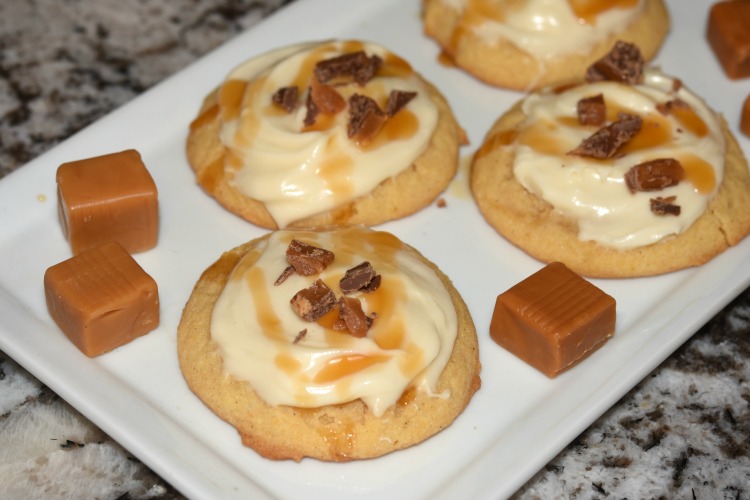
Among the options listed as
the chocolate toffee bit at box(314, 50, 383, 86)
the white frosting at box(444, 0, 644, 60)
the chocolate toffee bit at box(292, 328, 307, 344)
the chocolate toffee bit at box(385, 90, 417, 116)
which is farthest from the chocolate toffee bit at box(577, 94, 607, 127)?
the chocolate toffee bit at box(292, 328, 307, 344)

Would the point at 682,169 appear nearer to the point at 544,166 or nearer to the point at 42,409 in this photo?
the point at 544,166

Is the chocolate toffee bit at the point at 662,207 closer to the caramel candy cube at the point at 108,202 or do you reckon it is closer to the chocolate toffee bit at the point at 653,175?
the chocolate toffee bit at the point at 653,175

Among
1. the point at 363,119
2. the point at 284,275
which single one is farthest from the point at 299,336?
the point at 363,119

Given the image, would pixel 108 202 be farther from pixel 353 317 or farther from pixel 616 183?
pixel 616 183

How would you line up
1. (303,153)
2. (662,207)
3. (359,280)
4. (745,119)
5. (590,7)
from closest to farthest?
(359,280)
(662,207)
(303,153)
(745,119)
(590,7)

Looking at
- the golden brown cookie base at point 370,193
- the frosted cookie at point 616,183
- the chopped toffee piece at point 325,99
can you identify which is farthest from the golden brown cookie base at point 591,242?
the chopped toffee piece at point 325,99

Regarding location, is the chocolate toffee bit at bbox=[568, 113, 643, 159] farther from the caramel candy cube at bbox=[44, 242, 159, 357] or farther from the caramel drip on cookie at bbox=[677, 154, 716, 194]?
the caramel candy cube at bbox=[44, 242, 159, 357]
